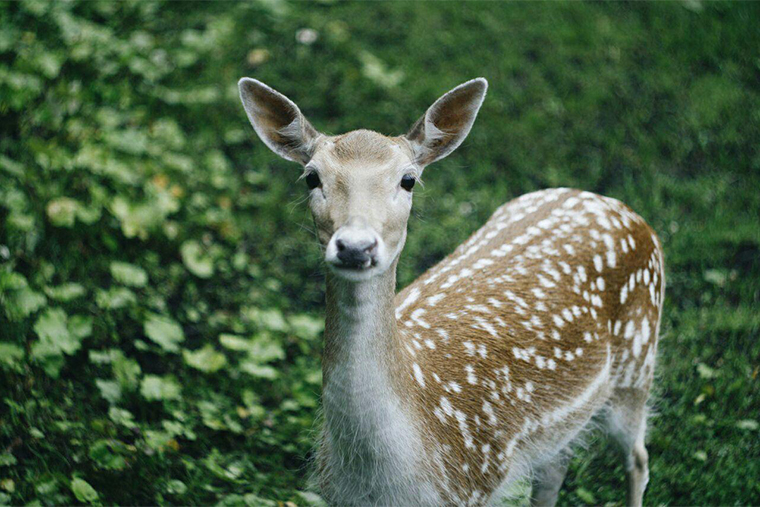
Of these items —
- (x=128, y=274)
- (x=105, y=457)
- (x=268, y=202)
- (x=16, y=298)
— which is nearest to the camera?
(x=105, y=457)

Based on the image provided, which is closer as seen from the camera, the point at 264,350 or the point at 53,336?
the point at 53,336

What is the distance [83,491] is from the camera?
2.94 m

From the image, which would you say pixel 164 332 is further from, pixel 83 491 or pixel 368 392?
pixel 368 392

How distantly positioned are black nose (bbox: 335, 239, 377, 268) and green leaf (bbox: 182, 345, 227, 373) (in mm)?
1799

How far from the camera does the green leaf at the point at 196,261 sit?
4484 mm

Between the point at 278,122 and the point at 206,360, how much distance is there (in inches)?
58.3

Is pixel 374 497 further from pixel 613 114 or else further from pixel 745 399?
pixel 613 114

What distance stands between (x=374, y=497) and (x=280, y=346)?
1618 mm

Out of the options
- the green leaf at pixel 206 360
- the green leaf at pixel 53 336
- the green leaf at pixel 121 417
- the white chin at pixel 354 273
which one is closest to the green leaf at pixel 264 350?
the green leaf at pixel 206 360

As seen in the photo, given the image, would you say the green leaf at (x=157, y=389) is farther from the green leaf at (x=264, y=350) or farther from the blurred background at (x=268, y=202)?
the green leaf at (x=264, y=350)

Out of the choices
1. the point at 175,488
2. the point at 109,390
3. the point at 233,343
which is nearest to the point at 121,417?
the point at 109,390

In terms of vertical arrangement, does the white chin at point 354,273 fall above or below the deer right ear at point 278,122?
below

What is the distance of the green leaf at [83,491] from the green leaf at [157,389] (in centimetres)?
61

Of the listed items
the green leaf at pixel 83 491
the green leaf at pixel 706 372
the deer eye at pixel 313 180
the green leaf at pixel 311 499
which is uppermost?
the deer eye at pixel 313 180
